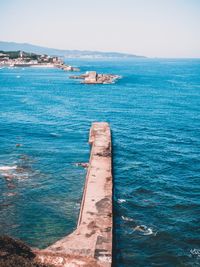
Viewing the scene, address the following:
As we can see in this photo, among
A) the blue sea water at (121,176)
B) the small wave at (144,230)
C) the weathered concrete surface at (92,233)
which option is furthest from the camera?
the small wave at (144,230)

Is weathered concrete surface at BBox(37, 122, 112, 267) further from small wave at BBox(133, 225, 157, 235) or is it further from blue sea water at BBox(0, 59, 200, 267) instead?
small wave at BBox(133, 225, 157, 235)

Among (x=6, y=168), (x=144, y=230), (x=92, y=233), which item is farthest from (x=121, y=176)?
(x=92, y=233)

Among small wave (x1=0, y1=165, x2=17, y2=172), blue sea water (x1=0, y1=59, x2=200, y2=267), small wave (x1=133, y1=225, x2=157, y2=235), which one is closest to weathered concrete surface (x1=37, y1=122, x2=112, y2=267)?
blue sea water (x1=0, y1=59, x2=200, y2=267)

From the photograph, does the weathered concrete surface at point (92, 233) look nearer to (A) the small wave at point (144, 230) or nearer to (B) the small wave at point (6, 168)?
(A) the small wave at point (144, 230)

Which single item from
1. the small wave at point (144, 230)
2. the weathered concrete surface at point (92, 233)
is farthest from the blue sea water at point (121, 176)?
the weathered concrete surface at point (92, 233)

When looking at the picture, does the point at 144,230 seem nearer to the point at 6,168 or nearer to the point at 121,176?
the point at 121,176

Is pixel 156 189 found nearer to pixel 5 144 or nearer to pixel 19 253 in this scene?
pixel 19 253
